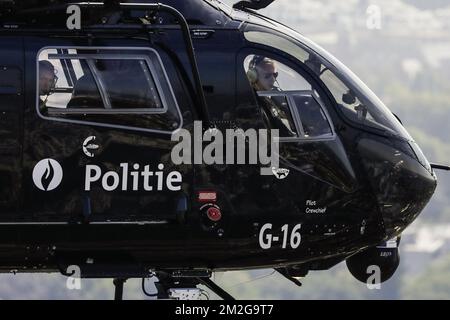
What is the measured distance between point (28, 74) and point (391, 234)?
12.8 feet

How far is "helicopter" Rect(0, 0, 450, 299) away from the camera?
1295 cm

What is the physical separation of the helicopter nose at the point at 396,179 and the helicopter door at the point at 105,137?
1.89m

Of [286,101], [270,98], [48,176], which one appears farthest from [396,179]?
[48,176]

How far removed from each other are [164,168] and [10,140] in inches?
56.8

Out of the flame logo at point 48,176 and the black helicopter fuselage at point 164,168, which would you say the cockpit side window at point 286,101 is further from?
the flame logo at point 48,176

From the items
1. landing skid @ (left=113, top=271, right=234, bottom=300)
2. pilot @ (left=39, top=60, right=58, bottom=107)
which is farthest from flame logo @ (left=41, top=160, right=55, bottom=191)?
landing skid @ (left=113, top=271, right=234, bottom=300)

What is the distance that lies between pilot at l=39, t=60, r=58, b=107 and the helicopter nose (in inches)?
119

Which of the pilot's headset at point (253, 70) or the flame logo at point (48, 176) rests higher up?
the pilot's headset at point (253, 70)

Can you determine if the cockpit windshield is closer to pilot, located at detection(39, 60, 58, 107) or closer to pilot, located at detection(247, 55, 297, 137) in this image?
pilot, located at detection(247, 55, 297, 137)

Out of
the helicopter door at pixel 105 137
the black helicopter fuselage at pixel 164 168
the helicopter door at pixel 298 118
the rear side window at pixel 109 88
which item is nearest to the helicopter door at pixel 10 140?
the black helicopter fuselage at pixel 164 168

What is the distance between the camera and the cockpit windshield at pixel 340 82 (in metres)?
13.8

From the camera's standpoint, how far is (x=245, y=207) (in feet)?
43.8
